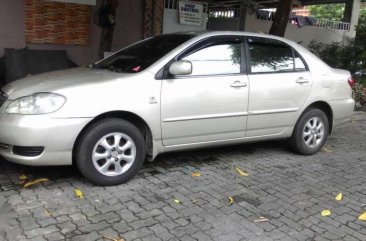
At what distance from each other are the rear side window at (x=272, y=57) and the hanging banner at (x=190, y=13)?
4784 millimetres

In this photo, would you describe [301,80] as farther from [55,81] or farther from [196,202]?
[55,81]

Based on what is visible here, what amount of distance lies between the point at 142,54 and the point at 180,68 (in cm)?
74

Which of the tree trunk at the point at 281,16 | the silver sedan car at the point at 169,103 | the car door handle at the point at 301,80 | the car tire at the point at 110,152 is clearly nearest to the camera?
the silver sedan car at the point at 169,103

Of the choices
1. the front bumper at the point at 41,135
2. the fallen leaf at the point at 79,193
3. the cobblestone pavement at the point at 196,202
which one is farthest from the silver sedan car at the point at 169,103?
the cobblestone pavement at the point at 196,202

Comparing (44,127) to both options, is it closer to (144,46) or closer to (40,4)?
(144,46)

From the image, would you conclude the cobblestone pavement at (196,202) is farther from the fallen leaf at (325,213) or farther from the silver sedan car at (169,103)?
the silver sedan car at (169,103)

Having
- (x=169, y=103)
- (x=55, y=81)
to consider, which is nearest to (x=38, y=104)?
(x=55, y=81)

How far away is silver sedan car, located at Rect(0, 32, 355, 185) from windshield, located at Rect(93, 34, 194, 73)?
0.02 m

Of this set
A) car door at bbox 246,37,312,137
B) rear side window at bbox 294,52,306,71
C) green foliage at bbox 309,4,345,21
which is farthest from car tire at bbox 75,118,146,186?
green foliage at bbox 309,4,345,21

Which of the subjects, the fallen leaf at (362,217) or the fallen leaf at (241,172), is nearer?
the fallen leaf at (362,217)

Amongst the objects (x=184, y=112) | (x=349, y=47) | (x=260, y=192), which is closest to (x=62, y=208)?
(x=184, y=112)

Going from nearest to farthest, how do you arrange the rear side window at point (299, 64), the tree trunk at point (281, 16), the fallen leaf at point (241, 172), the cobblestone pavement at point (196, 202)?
the cobblestone pavement at point (196, 202), the fallen leaf at point (241, 172), the rear side window at point (299, 64), the tree trunk at point (281, 16)

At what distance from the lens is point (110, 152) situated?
436 centimetres

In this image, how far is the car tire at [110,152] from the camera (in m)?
4.23
